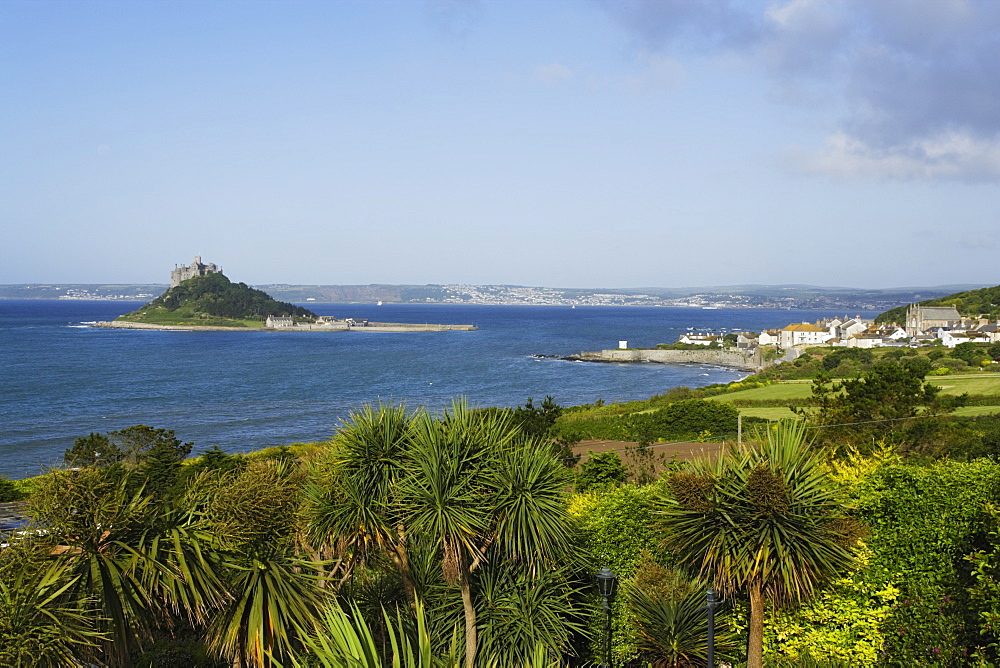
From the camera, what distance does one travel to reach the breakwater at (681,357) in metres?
88.3

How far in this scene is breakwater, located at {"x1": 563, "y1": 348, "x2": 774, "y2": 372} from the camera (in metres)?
88.3

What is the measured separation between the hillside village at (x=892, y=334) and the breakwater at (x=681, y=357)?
5.33 meters

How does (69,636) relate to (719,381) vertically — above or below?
above

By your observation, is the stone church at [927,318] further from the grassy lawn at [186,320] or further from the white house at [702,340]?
the grassy lawn at [186,320]

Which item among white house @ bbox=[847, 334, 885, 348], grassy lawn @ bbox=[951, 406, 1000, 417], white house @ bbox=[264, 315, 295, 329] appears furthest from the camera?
white house @ bbox=[264, 315, 295, 329]

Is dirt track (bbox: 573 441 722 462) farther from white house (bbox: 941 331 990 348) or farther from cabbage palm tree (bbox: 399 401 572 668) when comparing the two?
white house (bbox: 941 331 990 348)

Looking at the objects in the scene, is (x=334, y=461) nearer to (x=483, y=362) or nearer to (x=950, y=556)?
(x=950, y=556)

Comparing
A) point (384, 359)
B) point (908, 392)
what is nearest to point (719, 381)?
point (384, 359)

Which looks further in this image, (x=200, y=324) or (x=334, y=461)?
(x=200, y=324)

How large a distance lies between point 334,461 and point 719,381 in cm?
6553

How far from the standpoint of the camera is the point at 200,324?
162750 millimetres

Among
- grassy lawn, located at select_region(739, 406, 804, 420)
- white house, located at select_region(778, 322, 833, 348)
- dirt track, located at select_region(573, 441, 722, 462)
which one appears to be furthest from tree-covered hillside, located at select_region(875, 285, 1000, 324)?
dirt track, located at select_region(573, 441, 722, 462)

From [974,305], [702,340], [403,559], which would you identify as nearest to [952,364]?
[403,559]

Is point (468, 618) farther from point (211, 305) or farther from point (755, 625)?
point (211, 305)
